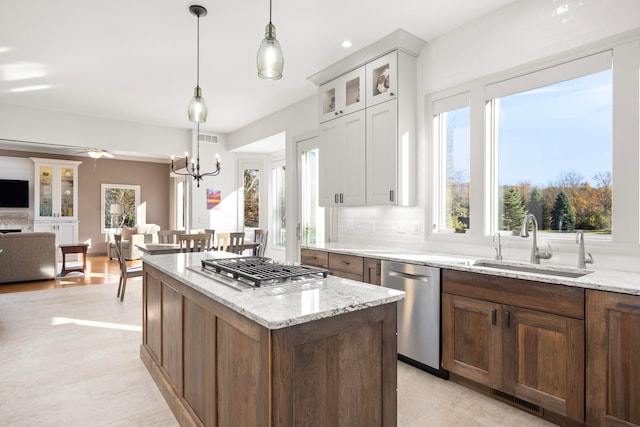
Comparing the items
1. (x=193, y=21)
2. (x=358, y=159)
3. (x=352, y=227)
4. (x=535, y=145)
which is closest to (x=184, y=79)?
(x=193, y=21)

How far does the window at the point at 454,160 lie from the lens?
3240 millimetres

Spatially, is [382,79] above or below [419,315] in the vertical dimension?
above

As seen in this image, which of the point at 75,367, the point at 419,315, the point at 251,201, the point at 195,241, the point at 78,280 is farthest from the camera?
the point at 251,201

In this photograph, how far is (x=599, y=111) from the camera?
8.00 feet

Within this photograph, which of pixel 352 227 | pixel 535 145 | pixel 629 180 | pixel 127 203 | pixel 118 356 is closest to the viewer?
pixel 629 180

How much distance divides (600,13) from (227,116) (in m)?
5.03

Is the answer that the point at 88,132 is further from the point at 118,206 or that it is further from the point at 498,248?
the point at 498,248

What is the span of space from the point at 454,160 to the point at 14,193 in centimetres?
1000

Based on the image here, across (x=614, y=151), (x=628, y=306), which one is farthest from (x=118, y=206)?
(x=628, y=306)

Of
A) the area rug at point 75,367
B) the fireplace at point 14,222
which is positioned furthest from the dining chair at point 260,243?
the fireplace at point 14,222

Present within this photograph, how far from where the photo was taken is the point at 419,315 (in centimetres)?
273

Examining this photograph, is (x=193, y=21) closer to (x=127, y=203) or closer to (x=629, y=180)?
(x=629, y=180)

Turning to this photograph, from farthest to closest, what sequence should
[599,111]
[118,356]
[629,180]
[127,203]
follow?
[127,203], [118,356], [599,111], [629,180]

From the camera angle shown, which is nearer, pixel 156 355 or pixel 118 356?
pixel 156 355
